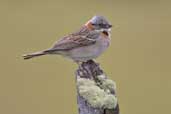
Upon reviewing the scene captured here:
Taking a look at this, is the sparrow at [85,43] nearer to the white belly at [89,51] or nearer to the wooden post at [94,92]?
the white belly at [89,51]

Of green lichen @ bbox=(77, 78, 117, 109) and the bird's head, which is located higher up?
the bird's head

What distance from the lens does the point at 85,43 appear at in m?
4.09

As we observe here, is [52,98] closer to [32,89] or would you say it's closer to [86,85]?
[32,89]

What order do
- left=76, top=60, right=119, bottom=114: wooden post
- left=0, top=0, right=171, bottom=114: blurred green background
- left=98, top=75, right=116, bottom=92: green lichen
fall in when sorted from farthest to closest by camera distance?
1. left=0, top=0, right=171, bottom=114: blurred green background
2. left=98, top=75, right=116, bottom=92: green lichen
3. left=76, top=60, right=119, bottom=114: wooden post

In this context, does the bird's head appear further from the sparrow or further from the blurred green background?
the blurred green background

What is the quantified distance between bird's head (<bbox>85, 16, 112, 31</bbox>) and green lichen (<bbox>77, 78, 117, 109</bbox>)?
1.48 feet

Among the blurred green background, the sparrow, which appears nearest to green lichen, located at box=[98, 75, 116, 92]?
the sparrow

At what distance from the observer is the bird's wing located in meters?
3.98

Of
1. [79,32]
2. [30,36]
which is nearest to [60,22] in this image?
[30,36]

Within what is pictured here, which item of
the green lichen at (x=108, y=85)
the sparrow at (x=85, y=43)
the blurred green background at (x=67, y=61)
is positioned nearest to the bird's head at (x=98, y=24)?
the sparrow at (x=85, y=43)

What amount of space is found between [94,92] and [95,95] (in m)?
0.02

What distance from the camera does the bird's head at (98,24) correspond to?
398 centimetres

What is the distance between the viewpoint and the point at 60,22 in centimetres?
686

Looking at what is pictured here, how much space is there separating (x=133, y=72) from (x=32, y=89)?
0.80 metres
